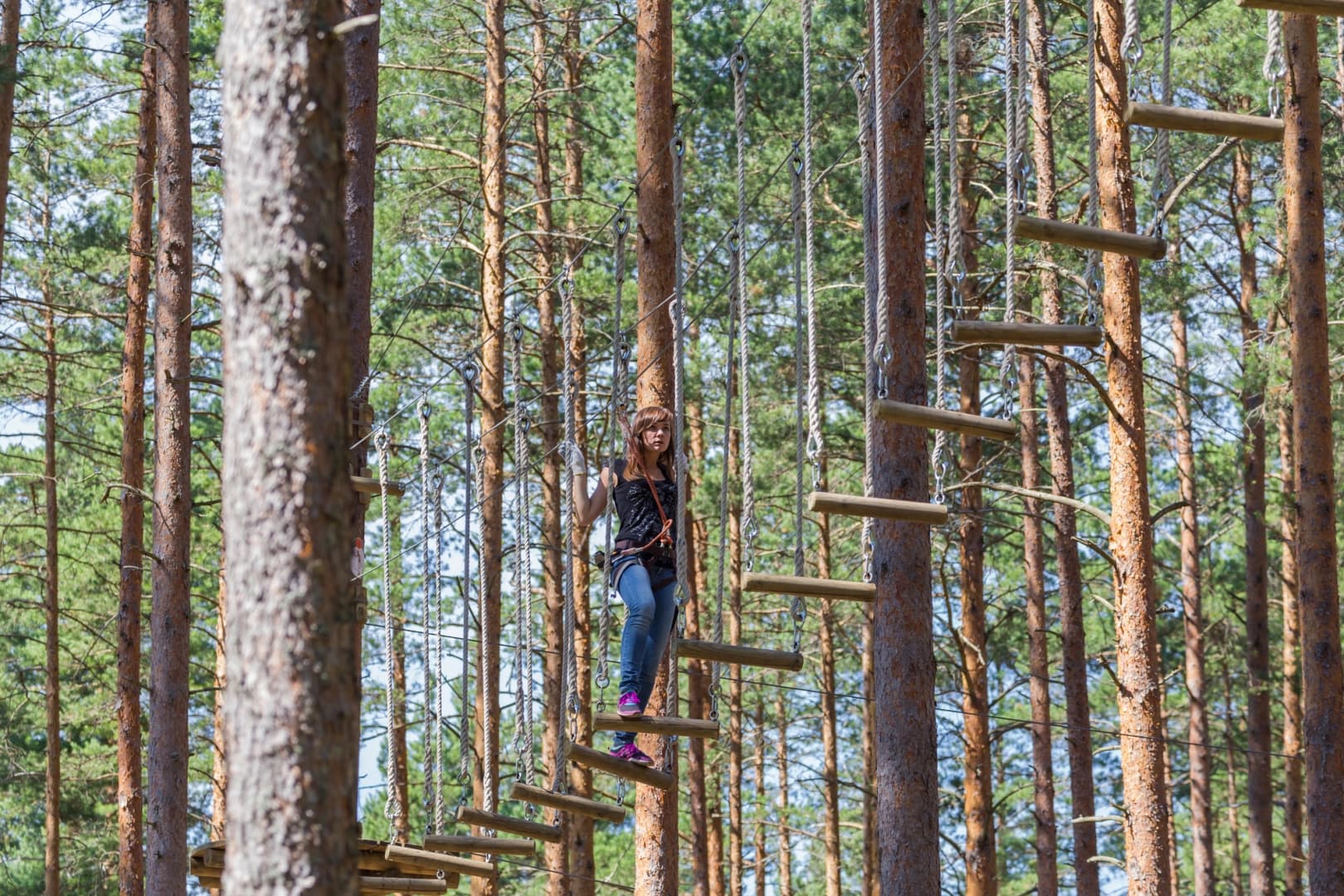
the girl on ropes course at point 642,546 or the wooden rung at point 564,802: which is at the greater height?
the girl on ropes course at point 642,546

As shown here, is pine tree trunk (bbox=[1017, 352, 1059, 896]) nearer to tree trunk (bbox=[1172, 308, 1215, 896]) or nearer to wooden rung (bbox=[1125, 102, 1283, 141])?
tree trunk (bbox=[1172, 308, 1215, 896])

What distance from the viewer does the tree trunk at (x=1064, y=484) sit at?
13125mm

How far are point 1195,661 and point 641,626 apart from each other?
1299 cm

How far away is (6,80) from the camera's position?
322 inches

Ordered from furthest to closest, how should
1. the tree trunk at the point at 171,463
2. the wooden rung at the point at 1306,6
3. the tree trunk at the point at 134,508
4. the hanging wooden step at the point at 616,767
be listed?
1. the tree trunk at the point at 134,508
2. the tree trunk at the point at 171,463
3. the hanging wooden step at the point at 616,767
4. the wooden rung at the point at 1306,6

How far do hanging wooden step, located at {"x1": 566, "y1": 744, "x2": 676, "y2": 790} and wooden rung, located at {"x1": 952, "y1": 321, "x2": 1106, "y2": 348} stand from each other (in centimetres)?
212

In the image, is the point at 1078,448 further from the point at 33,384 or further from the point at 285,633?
the point at 285,633

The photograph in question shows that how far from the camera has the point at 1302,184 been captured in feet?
32.4

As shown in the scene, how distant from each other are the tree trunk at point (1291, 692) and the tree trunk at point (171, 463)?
37.9 feet

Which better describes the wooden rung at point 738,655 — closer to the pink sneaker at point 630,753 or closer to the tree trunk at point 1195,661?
the pink sneaker at point 630,753

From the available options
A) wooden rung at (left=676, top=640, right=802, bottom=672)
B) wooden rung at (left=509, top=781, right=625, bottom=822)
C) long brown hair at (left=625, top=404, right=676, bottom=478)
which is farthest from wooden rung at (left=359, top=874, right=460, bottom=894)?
long brown hair at (left=625, top=404, right=676, bottom=478)

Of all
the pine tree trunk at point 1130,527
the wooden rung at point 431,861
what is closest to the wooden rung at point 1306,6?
the wooden rung at point 431,861

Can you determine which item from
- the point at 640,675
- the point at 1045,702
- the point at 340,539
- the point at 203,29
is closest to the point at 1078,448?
the point at 1045,702

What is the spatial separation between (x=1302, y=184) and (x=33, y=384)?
44.9 ft
